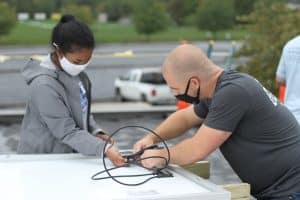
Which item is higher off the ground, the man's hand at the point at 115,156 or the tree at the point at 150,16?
the man's hand at the point at 115,156

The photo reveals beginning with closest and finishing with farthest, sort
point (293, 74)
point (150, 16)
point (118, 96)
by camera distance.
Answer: point (293, 74), point (118, 96), point (150, 16)

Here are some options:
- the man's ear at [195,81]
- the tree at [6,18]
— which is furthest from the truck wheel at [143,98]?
the tree at [6,18]

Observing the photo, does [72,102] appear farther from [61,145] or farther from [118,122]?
[118,122]

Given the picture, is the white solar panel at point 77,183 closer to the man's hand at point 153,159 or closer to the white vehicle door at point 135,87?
the man's hand at point 153,159

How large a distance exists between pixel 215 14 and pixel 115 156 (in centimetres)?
2799

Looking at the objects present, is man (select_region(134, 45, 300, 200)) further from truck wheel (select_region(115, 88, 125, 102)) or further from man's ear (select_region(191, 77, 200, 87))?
truck wheel (select_region(115, 88, 125, 102))

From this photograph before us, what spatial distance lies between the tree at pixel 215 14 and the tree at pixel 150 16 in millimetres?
10618

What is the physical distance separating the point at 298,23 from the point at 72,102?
767 centimetres

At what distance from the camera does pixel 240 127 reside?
9.44ft

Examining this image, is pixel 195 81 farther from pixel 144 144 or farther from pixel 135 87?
pixel 135 87

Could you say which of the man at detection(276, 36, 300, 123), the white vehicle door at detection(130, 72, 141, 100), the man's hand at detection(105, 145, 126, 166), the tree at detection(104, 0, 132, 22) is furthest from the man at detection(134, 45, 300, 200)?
the tree at detection(104, 0, 132, 22)

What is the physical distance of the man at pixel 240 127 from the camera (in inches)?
111

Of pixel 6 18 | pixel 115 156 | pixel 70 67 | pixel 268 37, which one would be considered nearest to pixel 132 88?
pixel 268 37

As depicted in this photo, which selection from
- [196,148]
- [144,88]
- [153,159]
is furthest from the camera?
[144,88]
